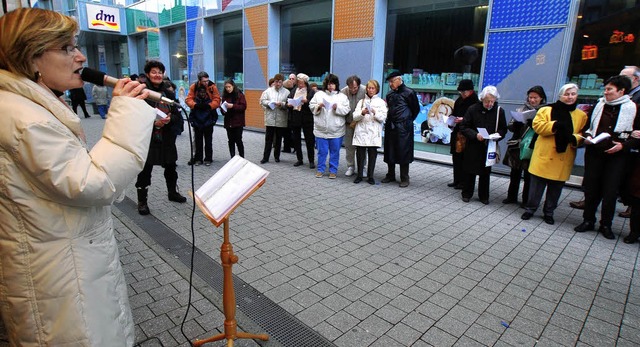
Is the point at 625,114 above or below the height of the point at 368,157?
above

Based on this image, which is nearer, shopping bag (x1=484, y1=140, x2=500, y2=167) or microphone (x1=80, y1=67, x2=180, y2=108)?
microphone (x1=80, y1=67, x2=180, y2=108)

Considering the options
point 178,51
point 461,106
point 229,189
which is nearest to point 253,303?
point 229,189

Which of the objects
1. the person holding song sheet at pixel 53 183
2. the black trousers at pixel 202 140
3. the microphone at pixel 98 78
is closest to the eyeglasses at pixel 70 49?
the person holding song sheet at pixel 53 183

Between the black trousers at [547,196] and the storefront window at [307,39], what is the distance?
22.8 ft

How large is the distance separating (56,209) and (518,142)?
5817 mm

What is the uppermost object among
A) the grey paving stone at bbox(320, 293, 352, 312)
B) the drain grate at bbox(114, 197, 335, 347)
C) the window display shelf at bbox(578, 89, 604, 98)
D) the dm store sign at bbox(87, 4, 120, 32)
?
the dm store sign at bbox(87, 4, 120, 32)

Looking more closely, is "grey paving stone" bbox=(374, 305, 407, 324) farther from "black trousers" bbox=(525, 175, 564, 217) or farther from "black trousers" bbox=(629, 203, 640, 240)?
"black trousers" bbox=(629, 203, 640, 240)

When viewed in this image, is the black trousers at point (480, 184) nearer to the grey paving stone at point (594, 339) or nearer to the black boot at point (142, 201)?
the grey paving stone at point (594, 339)

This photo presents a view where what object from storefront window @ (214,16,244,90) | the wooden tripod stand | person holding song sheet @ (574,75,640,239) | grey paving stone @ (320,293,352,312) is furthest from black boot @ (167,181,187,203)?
storefront window @ (214,16,244,90)

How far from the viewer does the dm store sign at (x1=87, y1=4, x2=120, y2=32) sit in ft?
60.5

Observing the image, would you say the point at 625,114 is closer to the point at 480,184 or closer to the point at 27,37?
the point at 480,184

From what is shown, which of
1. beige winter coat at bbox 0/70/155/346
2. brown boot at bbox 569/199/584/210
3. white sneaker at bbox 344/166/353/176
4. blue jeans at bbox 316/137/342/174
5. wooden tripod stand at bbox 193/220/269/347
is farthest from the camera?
white sneaker at bbox 344/166/353/176

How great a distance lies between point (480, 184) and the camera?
593cm

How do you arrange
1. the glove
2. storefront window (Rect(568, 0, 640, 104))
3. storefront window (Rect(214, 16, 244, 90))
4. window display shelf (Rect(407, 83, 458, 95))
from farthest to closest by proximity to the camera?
storefront window (Rect(214, 16, 244, 90)) < window display shelf (Rect(407, 83, 458, 95)) < the glove < storefront window (Rect(568, 0, 640, 104))
